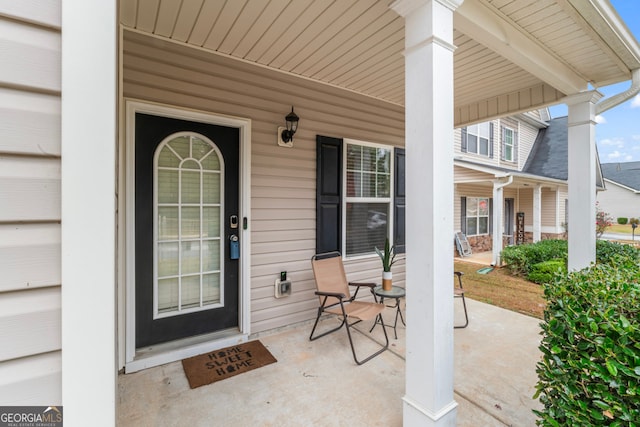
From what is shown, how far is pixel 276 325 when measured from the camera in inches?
120

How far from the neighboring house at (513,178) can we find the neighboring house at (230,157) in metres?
4.57

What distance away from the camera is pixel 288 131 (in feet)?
9.92

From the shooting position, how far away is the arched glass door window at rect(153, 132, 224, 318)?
254 centimetres

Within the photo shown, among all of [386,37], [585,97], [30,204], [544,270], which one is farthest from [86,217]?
[544,270]

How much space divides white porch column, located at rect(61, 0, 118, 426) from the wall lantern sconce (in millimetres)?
2184

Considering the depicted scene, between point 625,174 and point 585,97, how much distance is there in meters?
29.1

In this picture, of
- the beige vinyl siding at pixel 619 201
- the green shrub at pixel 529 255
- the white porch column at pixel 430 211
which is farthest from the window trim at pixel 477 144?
the beige vinyl siding at pixel 619 201

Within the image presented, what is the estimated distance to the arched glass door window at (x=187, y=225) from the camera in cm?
254

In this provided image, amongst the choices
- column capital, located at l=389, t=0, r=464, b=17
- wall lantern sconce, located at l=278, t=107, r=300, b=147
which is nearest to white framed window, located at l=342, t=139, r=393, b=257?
wall lantern sconce, located at l=278, t=107, r=300, b=147

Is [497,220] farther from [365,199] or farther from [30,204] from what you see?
[30,204]

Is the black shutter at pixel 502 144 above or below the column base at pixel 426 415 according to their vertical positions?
above

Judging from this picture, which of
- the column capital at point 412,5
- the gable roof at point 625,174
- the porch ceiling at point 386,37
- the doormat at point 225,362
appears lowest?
the doormat at point 225,362

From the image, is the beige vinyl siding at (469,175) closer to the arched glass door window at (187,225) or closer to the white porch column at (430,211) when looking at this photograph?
the white porch column at (430,211)

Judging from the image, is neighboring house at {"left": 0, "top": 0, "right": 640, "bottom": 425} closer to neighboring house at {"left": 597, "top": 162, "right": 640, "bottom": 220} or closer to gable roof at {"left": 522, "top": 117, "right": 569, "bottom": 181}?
gable roof at {"left": 522, "top": 117, "right": 569, "bottom": 181}
